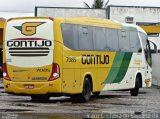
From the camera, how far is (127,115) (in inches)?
596

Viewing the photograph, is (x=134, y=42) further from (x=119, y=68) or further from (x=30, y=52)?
(x=30, y=52)

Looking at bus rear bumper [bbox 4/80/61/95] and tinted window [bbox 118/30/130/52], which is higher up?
tinted window [bbox 118/30/130/52]

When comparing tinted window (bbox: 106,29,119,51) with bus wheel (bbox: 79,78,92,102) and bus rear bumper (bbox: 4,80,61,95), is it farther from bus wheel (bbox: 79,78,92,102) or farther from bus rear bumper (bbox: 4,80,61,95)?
bus rear bumper (bbox: 4,80,61,95)

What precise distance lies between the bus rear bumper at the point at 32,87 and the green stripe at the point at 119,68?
400 cm

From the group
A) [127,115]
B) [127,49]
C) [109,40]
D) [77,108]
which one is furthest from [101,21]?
[127,115]

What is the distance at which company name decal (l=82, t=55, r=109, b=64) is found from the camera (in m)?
20.3

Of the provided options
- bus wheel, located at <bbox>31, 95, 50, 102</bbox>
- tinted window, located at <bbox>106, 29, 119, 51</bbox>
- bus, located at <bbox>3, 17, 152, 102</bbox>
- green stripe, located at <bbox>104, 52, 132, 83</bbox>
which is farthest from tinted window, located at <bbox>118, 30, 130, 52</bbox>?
bus wheel, located at <bbox>31, 95, 50, 102</bbox>

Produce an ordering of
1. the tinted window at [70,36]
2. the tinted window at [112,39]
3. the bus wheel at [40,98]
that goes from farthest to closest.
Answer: the tinted window at [112,39], the bus wheel at [40,98], the tinted window at [70,36]

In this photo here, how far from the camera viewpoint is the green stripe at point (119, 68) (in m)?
22.8

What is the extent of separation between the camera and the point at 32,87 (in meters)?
18.9

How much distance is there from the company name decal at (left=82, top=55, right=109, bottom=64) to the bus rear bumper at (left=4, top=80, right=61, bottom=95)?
196 cm

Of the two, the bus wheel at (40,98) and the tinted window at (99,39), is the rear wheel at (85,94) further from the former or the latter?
the tinted window at (99,39)

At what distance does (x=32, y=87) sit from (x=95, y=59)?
3287 mm

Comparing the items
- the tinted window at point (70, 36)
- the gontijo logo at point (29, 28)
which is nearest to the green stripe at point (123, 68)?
the tinted window at point (70, 36)
